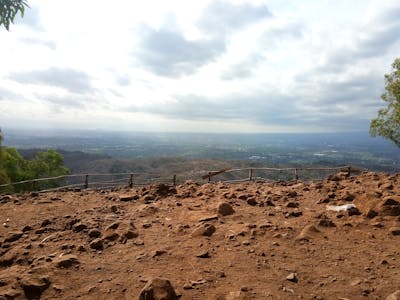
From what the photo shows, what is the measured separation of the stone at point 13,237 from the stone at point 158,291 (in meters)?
4.97

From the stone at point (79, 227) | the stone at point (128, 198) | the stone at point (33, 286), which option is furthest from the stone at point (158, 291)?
the stone at point (128, 198)

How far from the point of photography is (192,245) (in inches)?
248

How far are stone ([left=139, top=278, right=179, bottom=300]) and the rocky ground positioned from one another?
19 mm

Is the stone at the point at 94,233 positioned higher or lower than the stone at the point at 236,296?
lower

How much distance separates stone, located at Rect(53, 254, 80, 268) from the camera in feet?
18.2

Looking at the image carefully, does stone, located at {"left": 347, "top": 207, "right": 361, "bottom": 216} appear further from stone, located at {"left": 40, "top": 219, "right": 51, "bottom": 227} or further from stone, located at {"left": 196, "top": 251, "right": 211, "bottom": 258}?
stone, located at {"left": 40, "top": 219, "right": 51, "bottom": 227}

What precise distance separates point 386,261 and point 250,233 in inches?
104

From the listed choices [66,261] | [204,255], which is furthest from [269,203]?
[66,261]

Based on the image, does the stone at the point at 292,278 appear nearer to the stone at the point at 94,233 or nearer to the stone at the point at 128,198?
the stone at the point at 94,233

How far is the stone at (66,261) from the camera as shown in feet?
18.2

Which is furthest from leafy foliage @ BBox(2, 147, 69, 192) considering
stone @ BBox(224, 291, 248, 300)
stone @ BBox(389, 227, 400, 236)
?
stone @ BBox(389, 227, 400, 236)

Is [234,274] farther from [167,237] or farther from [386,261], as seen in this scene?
[386,261]

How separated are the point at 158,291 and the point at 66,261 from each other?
2328 millimetres

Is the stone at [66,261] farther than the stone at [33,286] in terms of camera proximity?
Yes
